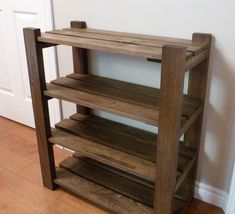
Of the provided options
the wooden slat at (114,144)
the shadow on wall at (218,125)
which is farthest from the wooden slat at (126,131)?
the shadow on wall at (218,125)

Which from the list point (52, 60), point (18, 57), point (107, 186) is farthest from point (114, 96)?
point (18, 57)

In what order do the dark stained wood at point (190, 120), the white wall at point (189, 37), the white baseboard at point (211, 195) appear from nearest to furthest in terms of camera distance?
1. the dark stained wood at point (190, 120)
2. the white wall at point (189, 37)
3. the white baseboard at point (211, 195)

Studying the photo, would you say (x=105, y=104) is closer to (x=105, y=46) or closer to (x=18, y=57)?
(x=105, y=46)

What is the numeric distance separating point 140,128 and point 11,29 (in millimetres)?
1086

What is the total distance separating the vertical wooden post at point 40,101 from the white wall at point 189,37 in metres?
0.35

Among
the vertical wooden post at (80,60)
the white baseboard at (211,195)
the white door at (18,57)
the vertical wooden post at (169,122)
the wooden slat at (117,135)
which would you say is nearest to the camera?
the vertical wooden post at (169,122)

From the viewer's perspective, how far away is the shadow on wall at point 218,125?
120cm

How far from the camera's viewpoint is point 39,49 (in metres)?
1.24

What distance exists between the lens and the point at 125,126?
151cm

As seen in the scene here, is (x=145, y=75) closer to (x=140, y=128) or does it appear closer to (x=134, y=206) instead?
(x=140, y=128)

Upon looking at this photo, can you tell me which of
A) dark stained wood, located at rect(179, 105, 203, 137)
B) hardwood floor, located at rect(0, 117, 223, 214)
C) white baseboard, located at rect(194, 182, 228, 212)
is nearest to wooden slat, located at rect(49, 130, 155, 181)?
dark stained wood, located at rect(179, 105, 203, 137)

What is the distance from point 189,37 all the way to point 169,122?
1.44ft

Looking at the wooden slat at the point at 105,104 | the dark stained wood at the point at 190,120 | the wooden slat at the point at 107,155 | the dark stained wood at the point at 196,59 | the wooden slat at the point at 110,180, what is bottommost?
the wooden slat at the point at 110,180

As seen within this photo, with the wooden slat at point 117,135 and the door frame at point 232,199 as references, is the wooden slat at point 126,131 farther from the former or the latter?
the door frame at point 232,199
